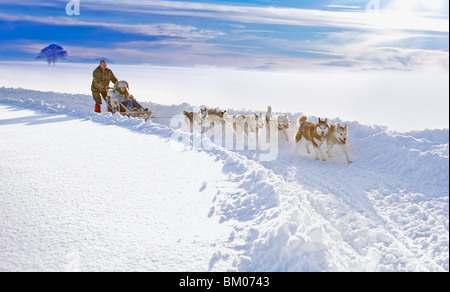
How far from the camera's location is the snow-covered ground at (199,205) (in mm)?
3844

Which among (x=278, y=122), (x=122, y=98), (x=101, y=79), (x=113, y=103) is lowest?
(x=278, y=122)

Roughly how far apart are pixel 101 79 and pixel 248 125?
5.64 metres

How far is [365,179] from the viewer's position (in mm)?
8430

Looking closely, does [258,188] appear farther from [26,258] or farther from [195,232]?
[26,258]

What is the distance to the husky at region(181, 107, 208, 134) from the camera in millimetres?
11391

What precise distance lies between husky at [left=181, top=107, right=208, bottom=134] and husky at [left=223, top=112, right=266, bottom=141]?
1.01m

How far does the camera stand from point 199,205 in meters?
5.04

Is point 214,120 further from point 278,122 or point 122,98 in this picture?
point 122,98

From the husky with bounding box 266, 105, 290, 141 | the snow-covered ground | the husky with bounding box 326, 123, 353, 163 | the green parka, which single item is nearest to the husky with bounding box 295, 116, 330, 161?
the husky with bounding box 326, 123, 353, 163

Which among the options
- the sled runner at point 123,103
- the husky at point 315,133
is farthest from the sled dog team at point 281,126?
the sled runner at point 123,103

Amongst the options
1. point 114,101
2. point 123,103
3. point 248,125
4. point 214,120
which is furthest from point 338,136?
point 114,101

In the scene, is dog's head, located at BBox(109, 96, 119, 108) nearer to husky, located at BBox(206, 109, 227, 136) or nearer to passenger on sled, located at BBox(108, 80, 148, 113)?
passenger on sled, located at BBox(108, 80, 148, 113)

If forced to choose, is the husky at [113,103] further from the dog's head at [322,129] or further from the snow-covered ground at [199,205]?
the dog's head at [322,129]

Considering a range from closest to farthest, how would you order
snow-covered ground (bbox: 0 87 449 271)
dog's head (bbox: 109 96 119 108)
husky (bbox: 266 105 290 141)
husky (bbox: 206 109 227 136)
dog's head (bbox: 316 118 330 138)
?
snow-covered ground (bbox: 0 87 449 271) → dog's head (bbox: 316 118 330 138) → husky (bbox: 266 105 290 141) → husky (bbox: 206 109 227 136) → dog's head (bbox: 109 96 119 108)
